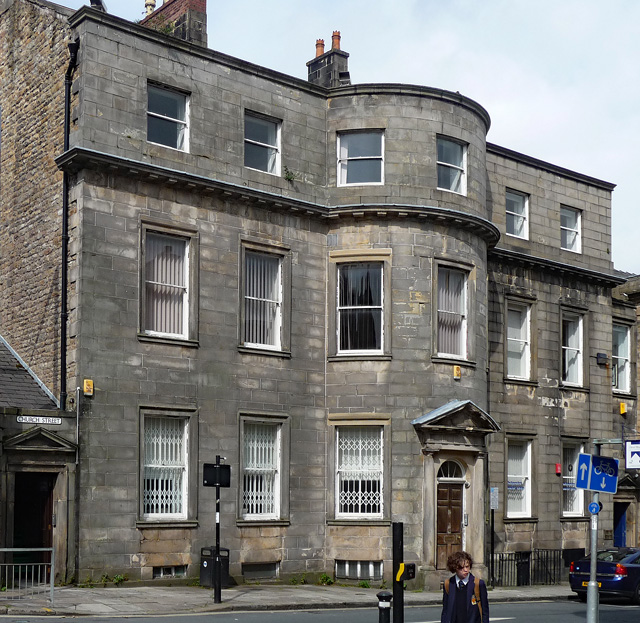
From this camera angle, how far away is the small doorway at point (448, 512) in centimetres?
2597

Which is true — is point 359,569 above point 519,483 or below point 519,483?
below

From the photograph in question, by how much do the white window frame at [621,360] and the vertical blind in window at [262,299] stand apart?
14607mm

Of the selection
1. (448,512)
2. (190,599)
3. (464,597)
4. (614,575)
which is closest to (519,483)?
(448,512)

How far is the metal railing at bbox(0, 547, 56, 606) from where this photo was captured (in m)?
20.1

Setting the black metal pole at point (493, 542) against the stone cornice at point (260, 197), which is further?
the black metal pole at point (493, 542)

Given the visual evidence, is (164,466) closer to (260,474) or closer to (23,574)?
(260,474)

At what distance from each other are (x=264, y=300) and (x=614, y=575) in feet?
34.6

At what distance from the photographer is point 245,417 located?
24875mm

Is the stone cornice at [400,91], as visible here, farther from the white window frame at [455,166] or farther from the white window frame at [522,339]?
the white window frame at [522,339]

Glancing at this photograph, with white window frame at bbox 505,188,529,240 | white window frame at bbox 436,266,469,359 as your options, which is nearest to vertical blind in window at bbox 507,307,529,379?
white window frame at bbox 505,188,529,240

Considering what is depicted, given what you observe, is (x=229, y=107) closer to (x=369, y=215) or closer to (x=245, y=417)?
(x=369, y=215)

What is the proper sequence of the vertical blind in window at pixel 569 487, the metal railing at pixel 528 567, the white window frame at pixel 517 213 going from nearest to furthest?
the metal railing at pixel 528 567 < the white window frame at pixel 517 213 < the vertical blind in window at pixel 569 487

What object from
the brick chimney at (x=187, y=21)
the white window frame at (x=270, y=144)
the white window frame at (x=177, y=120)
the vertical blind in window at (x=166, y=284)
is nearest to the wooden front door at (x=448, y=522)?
the vertical blind in window at (x=166, y=284)

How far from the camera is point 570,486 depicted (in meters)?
32.8
